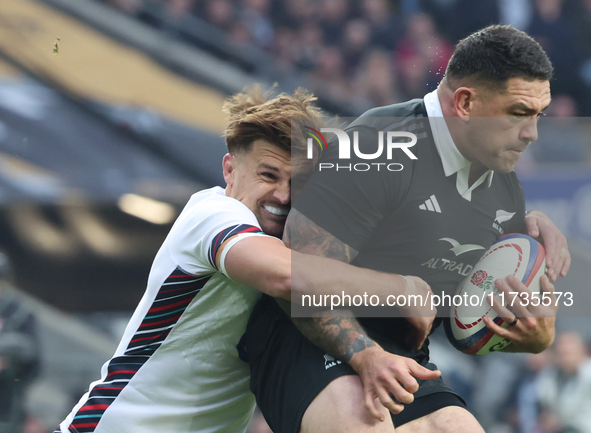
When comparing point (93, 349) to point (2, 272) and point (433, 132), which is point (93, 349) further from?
point (433, 132)

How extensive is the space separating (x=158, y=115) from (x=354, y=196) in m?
5.01

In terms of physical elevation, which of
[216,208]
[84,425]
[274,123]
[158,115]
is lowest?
[84,425]

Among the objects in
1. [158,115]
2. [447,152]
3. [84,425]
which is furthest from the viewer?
[158,115]

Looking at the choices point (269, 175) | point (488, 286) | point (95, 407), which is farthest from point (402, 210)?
point (95, 407)

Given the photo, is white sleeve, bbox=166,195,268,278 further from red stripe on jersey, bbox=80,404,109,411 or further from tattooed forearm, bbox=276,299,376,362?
red stripe on jersey, bbox=80,404,109,411

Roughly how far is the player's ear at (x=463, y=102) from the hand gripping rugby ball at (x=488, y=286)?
1.86 feet

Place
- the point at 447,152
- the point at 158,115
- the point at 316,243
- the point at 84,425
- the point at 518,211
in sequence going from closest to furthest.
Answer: the point at 316,243 < the point at 447,152 < the point at 84,425 < the point at 518,211 < the point at 158,115

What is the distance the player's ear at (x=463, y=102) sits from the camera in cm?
245

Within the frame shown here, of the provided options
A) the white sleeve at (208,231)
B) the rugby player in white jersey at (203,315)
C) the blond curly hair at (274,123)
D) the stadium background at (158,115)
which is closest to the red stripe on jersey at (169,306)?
the rugby player in white jersey at (203,315)

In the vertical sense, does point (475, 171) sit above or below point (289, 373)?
above

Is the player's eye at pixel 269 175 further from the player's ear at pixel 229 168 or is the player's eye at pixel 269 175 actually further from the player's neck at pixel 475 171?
the player's neck at pixel 475 171

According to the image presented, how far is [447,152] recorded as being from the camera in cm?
247

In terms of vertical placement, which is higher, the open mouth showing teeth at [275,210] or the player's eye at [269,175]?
the player's eye at [269,175]

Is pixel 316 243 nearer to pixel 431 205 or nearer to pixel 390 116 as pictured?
pixel 431 205
